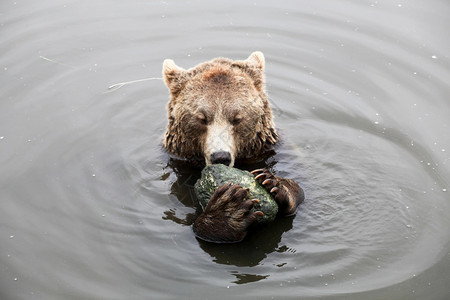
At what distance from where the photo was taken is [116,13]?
1183cm

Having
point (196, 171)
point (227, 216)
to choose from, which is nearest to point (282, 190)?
point (227, 216)

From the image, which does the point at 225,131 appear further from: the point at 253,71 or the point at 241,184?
the point at 253,71

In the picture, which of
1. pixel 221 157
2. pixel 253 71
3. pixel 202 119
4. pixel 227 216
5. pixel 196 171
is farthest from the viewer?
pixel 196 171

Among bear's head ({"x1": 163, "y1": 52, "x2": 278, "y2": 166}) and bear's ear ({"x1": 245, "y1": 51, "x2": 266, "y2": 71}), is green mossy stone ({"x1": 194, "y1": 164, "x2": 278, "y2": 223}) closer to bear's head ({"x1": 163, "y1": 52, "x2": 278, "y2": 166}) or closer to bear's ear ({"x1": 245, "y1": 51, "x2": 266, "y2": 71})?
bear's head ({"x1": 163, "y1": 52, "x2": 278, "y2": 166})

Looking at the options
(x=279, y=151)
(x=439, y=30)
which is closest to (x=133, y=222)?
(x=279, y=151)

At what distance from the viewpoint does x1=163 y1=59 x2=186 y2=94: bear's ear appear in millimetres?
7711

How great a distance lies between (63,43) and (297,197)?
18.6 ft

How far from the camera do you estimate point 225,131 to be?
23.5 feet

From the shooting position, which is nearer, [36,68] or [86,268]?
[86,268]

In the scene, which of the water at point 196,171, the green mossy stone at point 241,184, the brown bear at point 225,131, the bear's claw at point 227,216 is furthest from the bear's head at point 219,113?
the bear's claw at point 227,216

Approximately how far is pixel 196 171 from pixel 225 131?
1040 mm

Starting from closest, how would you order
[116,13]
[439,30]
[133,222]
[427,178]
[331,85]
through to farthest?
1. [133,222]
2. [427,178]
3. [331,85]
4. [439,30]
5. [116,13]

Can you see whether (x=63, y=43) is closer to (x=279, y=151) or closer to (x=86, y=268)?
(x=279, y=151)

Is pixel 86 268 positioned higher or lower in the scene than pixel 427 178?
lower
